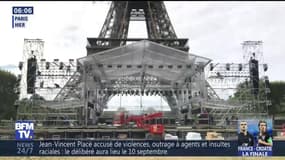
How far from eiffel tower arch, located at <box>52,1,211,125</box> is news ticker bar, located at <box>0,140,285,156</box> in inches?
1269

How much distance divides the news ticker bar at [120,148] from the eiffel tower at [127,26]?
53.1m

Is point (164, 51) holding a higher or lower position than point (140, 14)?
lower

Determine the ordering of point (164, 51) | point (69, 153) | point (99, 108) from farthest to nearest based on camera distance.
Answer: point (99, 108), point (164, 51), point (69, 153)

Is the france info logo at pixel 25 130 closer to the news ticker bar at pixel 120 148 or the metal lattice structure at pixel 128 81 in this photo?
the news ticker bar at pixel 120 148

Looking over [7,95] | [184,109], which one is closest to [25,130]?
[184,109]

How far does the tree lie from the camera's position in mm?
64812

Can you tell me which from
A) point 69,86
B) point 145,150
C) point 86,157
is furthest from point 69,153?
point 69,86

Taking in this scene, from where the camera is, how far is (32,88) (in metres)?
53.0

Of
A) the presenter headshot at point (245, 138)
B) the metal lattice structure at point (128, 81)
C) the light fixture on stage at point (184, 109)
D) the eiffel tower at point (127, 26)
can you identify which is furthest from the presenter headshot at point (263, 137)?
the eiffel tower at point (127, 26)

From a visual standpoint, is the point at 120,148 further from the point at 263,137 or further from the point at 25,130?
the point at 25,130

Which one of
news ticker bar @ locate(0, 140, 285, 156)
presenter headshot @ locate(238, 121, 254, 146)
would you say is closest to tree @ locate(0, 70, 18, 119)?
news ticker bar @ locate(0, 140, 285, 156)

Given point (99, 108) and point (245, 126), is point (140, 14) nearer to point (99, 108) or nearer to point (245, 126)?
point (99, 108)

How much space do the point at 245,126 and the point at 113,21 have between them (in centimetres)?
6096

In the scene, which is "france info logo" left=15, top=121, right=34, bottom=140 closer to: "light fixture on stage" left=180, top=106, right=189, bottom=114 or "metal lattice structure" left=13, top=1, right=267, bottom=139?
"metal lattice structure" left=13, top=1, right=267, bottom=139
